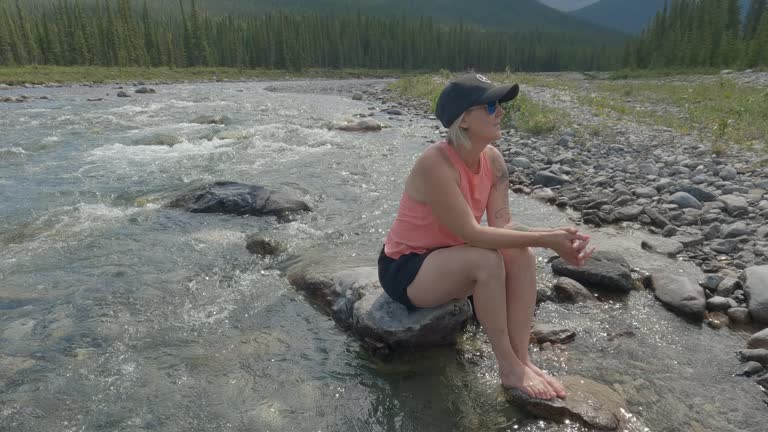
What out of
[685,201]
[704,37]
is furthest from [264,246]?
[704,37]

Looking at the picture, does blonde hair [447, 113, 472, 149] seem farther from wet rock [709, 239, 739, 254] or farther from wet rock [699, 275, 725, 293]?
wet rock [709, 239, 739, 254]

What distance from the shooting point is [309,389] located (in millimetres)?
4148

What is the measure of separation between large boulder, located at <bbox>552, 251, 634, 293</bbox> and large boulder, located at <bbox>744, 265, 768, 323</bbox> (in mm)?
1146

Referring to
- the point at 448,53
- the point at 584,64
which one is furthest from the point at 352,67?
the point at 584,64

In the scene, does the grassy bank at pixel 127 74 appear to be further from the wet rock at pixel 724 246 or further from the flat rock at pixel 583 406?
the flat rock at pixel 583 406

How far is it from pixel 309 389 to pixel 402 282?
3.91ft

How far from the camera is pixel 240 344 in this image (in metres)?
4.82

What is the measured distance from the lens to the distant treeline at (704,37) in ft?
175

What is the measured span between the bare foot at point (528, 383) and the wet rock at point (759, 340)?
7.70 ft

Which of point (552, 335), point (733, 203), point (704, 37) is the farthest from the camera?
point (704, 37)

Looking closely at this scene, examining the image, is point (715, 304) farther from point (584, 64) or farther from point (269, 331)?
point (584, 64)

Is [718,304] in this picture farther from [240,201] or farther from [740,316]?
[240,201]

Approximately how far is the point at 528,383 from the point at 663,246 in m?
4.42

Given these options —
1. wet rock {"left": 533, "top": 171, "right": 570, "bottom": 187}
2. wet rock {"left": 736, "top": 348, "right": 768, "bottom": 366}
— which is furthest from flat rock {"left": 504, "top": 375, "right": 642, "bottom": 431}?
wet rock {"left": 533, "top": 171, "right": 570, "bottom": 187}
